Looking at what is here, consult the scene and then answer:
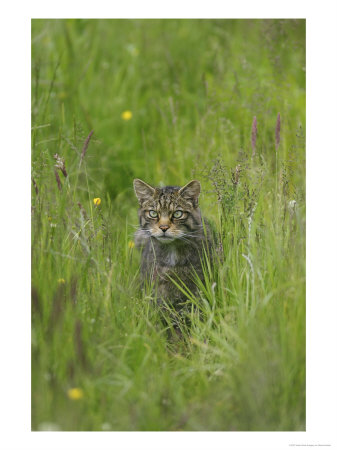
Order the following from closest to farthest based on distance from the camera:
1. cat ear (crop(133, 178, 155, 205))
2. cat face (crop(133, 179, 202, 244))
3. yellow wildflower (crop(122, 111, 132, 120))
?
1. cat face (crop(133, 179, 202, 244))
2. cat ear (crop(133, 178, 155, 205))
3. yellow wildflower (crop(122, 111, 132, 120))

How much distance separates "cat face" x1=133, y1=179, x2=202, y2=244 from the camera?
168 inches

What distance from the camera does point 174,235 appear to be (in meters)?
4.25

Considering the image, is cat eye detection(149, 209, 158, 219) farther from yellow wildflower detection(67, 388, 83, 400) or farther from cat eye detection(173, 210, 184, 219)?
yellow wildflower detection(67, 388, 83, 400)

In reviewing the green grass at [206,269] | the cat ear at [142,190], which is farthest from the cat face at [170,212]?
the green grass at [206,269]

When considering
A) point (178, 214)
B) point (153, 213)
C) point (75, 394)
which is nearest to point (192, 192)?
point (178, 214)

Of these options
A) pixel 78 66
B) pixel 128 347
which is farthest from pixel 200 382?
pixel 78 66

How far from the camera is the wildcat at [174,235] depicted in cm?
429

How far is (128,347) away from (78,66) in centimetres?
385

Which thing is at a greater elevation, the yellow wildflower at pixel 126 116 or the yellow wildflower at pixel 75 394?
the yellow wildflower at pixel 126 116

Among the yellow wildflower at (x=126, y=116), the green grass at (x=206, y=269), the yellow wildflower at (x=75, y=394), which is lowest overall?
the yellow wildflower at (x=75, y=394)

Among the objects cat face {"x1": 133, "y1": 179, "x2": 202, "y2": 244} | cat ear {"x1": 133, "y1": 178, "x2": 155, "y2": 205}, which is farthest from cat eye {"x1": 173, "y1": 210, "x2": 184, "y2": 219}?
cat ear {"x1": 133, "y1": 178, "x2": 155, "y2": 205}

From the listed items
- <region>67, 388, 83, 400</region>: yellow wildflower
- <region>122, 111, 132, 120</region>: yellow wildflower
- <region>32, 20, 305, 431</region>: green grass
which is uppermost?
<region>122, 111, 132, 120</region>: yellow wildflower

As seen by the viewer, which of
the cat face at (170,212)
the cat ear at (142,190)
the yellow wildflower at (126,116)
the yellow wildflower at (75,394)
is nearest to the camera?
the yellow wildflower at (75,394)

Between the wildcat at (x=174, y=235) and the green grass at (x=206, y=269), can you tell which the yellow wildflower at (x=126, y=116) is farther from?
the wildcat at (x=174, y=235)
